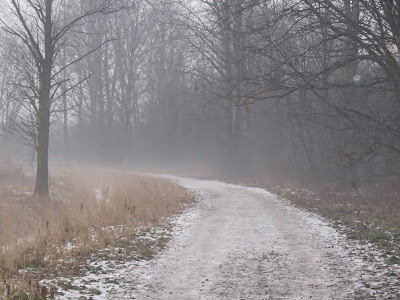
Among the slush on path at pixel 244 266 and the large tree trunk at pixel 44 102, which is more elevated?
the large tree trunk at pixel 44 102

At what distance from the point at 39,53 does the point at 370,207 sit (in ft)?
39.3

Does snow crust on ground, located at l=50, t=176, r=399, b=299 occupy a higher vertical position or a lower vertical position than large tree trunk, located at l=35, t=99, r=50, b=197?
lower

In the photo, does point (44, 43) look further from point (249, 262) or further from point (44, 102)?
point (249, 262)

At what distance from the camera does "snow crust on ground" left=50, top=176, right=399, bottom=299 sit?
6.16 meters

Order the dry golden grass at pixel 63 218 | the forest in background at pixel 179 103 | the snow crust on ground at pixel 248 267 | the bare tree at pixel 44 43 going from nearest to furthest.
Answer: the snow crust on ground at pixel 248 267 → the dry golden grass at pixel 63 218 → the bare tree at pixel 44 43 → the forest in background at pixel 179 103

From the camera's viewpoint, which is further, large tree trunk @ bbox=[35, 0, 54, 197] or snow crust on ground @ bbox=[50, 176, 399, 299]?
large tree trunk @ bbox=[35, 0, 54, 197]

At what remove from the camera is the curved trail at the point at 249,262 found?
245 inches

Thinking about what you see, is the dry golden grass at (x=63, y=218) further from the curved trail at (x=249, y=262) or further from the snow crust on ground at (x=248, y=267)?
the curved trail at (x=249, y=262)

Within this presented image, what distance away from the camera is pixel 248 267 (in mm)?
7418

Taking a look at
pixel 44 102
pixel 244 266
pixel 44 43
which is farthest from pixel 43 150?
pixel 244 266

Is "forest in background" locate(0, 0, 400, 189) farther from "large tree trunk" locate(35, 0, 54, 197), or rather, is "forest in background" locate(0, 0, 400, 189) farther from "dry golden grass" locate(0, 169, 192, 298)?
"dry golden grass" locate(0, 169, 192, 298)

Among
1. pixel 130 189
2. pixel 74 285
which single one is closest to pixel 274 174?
pixel 130 189

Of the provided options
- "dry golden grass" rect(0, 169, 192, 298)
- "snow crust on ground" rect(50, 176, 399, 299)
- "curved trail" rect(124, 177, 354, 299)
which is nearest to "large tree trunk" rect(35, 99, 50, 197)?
"dry golden grass" rect(0, 169, 192, 298)

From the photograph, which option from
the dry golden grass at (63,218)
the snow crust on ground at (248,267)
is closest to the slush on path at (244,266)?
the snow crust on ground at (248,267)
